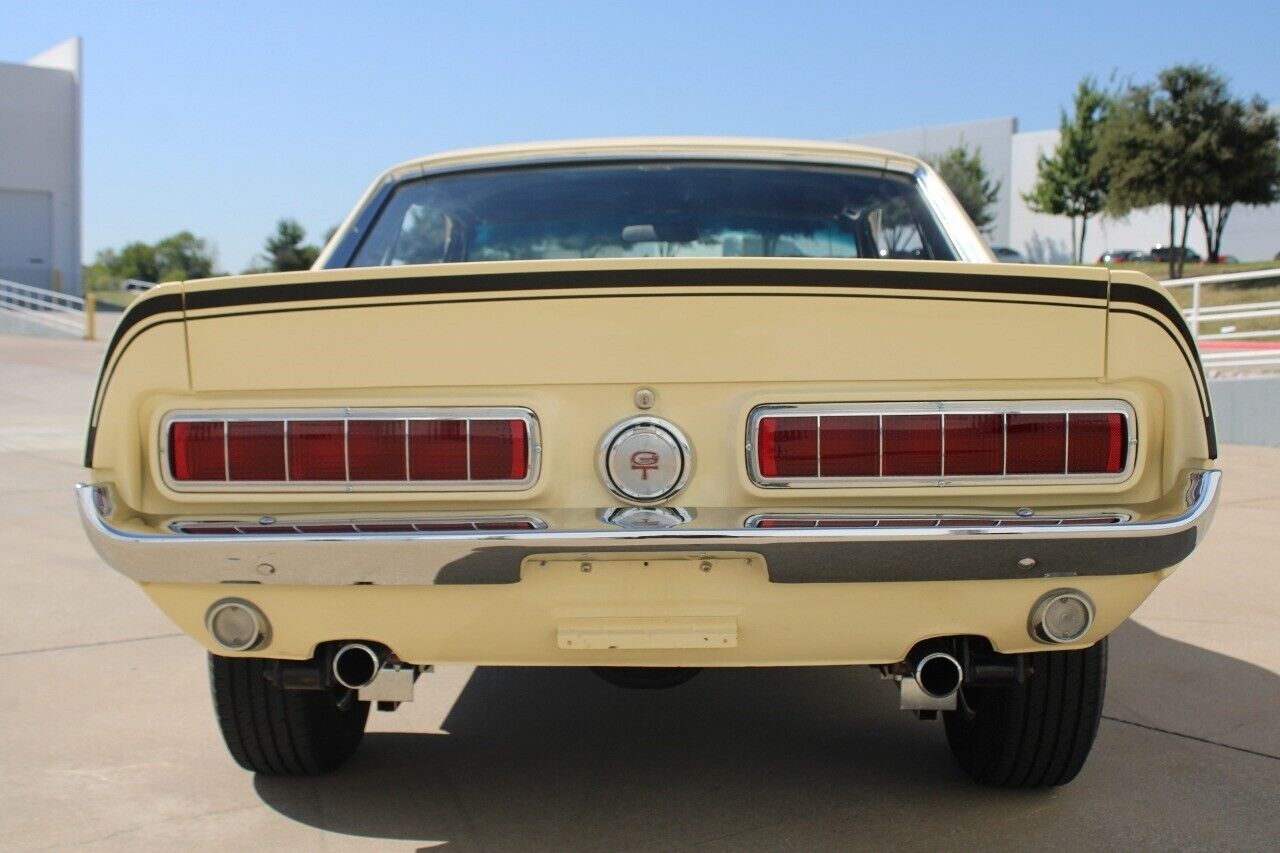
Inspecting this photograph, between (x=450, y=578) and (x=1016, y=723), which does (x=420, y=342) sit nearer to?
(x=450, y=578)

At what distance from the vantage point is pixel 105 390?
2467mm

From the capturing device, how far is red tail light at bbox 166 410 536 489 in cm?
239

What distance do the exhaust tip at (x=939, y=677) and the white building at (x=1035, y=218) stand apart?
5240 centimetres

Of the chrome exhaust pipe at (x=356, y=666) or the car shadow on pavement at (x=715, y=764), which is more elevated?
the chrome exhaust pipe at (x=356, y=666)

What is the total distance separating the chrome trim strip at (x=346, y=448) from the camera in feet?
7.80

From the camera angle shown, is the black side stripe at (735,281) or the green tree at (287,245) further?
the green tree at (287,245)

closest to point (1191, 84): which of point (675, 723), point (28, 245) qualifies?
point (28, 245)

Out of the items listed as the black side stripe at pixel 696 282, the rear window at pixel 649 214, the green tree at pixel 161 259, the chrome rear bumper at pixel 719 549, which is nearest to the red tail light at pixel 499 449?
the chrome rear bumper at pixel 719 549

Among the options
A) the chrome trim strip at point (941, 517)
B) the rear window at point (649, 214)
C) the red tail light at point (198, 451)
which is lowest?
the chrome trim strip at point (941, 517)

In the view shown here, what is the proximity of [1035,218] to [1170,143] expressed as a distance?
75.0 feet

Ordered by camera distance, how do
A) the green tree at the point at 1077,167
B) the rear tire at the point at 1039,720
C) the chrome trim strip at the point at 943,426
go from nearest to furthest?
the chrome trim strip at the point at 943,426, the rear tire at the point at 1039,720, the green tree at the point at 1077,167

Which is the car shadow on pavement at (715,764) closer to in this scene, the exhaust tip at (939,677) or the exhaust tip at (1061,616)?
the exhaust tip at (939,677)

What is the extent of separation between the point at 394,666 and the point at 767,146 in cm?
197

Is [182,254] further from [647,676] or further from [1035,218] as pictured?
[647,676]
